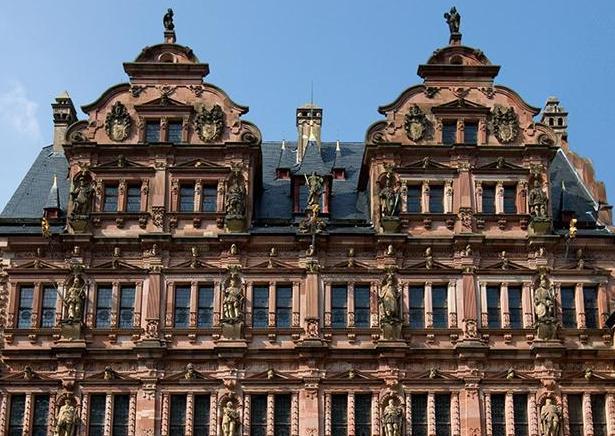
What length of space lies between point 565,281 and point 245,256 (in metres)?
12.9

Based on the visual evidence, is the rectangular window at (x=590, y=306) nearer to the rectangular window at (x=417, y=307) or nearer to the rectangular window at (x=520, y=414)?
the rectangular window at (x=520, y=414)

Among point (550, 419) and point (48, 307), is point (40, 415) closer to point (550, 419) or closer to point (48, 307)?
point (48, 307)

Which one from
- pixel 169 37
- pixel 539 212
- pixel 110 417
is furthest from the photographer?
pixel 169 37

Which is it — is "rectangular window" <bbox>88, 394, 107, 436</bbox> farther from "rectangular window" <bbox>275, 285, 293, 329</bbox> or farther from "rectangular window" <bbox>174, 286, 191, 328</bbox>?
"rectangular window" <bbox>275, 285, 293, 329</bbox>

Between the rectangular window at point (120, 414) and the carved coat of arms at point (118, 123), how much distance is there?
1098 centimetres

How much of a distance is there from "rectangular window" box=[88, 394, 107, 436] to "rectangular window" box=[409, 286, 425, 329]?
1239cm

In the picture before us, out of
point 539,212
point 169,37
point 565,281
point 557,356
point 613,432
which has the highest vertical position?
point 169,37

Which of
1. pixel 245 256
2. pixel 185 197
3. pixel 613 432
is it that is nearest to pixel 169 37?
pixel 185 197

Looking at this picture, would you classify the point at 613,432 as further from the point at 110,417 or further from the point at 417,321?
the point at 110,417

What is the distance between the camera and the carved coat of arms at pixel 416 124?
154 ft

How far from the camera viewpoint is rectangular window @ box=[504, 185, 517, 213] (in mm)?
46062

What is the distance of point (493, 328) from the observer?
43.8 metres

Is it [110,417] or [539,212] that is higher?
[539,212]

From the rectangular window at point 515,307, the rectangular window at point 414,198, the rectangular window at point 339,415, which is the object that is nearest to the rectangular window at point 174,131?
the rectangular window at point 414,198
